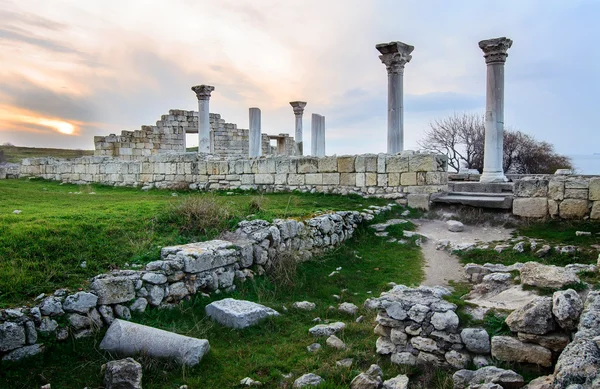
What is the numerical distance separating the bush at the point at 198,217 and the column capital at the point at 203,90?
1488 cm

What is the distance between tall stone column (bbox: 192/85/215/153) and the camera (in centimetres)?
2227

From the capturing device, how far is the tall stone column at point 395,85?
15172mm

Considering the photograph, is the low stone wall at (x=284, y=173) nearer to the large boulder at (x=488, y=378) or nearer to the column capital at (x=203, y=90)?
the column capital at (x=203, y=90)

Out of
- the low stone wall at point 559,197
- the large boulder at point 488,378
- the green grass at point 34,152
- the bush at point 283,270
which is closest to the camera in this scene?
the large boulder at point 488,378

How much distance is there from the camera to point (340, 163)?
13352 millimetres

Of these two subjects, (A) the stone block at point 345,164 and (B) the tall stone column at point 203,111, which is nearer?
(A) the stone block at point 345,164

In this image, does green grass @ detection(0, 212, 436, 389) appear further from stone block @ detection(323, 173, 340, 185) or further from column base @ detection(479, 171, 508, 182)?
column base @ detection(479, 171, 508, 182)

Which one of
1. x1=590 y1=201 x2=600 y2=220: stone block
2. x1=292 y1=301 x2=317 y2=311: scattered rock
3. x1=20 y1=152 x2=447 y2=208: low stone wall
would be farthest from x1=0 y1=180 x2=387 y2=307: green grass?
x1=590 y1=201 x2=600 y2=220: stone block

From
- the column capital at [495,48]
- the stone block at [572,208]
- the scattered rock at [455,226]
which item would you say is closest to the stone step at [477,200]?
the scattered rock at [455,226]

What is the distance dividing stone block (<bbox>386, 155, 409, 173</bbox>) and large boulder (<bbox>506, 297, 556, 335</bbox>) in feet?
26.4

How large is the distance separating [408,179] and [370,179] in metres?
1.11

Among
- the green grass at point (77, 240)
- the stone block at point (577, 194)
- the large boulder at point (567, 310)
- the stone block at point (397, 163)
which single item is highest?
the stone block at point (397, 163)

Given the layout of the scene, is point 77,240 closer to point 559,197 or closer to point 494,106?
point 559,197

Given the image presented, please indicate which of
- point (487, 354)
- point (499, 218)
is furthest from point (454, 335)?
point (499, 218)
